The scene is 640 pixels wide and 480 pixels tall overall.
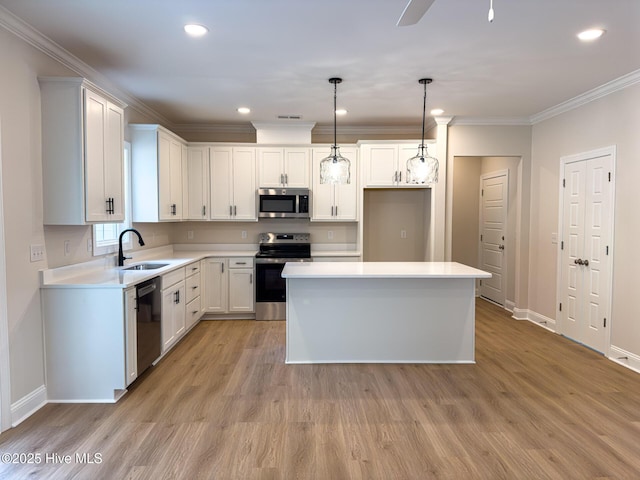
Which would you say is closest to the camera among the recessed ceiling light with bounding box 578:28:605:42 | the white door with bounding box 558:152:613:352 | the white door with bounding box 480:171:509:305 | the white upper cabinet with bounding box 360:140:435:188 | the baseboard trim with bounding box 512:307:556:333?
the recessed ceiling light with bounding box 578:28:605:42

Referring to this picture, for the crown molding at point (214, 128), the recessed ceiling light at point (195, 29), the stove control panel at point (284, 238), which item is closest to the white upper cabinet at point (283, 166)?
the crown molding at point (214, 128)

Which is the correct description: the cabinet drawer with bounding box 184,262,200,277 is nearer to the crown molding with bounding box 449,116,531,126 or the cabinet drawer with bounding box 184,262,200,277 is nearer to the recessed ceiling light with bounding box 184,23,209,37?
the recessed ceiling light with bounding box 184,23,209,37

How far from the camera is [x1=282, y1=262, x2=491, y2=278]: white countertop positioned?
136 inches

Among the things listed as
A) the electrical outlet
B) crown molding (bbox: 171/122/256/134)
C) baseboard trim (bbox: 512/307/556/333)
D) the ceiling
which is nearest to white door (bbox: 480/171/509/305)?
baseboard trim (bbox: 512/307/556/333)

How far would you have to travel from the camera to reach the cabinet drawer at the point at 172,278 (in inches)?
148

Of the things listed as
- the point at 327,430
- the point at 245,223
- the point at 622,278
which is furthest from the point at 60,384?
the point at 622,278

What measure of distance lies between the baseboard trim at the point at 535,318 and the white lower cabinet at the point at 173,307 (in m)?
4.35

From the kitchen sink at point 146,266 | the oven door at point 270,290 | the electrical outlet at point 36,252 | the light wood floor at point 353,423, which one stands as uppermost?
the electrical outlet at point 36,252

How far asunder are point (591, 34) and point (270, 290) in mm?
4154

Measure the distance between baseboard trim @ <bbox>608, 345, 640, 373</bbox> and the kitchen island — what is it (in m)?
1.41

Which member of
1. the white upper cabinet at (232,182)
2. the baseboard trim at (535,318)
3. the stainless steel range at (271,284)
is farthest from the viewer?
the white upper cabinet at (232,182)

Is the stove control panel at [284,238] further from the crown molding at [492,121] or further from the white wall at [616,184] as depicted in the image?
the white wall at [616,184]

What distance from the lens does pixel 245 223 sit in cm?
582

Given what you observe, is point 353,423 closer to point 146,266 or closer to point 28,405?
point 28,405
